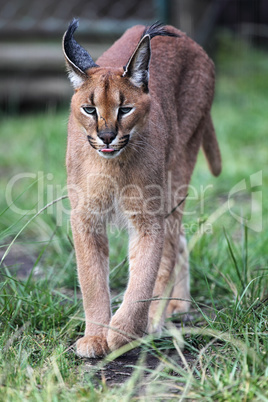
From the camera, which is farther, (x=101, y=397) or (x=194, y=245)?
(x=194, y=245)

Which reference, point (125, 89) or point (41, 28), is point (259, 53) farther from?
point (125, 89)

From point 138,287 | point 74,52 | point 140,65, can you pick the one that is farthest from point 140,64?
point 138,287

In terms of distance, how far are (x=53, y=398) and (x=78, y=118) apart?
1311 millimetres

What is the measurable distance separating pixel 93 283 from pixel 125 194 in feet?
1.49

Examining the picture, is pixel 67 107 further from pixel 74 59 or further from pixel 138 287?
pixel 138 287

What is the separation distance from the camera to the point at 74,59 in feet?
9.54

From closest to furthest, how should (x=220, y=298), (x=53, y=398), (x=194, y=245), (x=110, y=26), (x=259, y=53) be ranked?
1. (x=53, y=398)
2. (x=220, y=298)
3. (x=194, y=245)
4. (x=110, y=26)
5. (x=259, y=53)

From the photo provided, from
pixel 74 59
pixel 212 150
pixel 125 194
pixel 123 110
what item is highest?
pixel 74 59

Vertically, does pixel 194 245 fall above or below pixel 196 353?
above

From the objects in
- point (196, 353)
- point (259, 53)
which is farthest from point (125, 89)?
point (259, 53)

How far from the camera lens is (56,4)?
10844mm

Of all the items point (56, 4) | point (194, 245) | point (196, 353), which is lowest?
point (196, 353)

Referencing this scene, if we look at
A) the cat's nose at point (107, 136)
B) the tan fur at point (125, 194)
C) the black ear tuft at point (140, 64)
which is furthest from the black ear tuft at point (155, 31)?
the cat's nose at point (107, 136)

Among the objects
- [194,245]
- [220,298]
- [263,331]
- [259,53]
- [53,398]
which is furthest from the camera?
[259,53]
